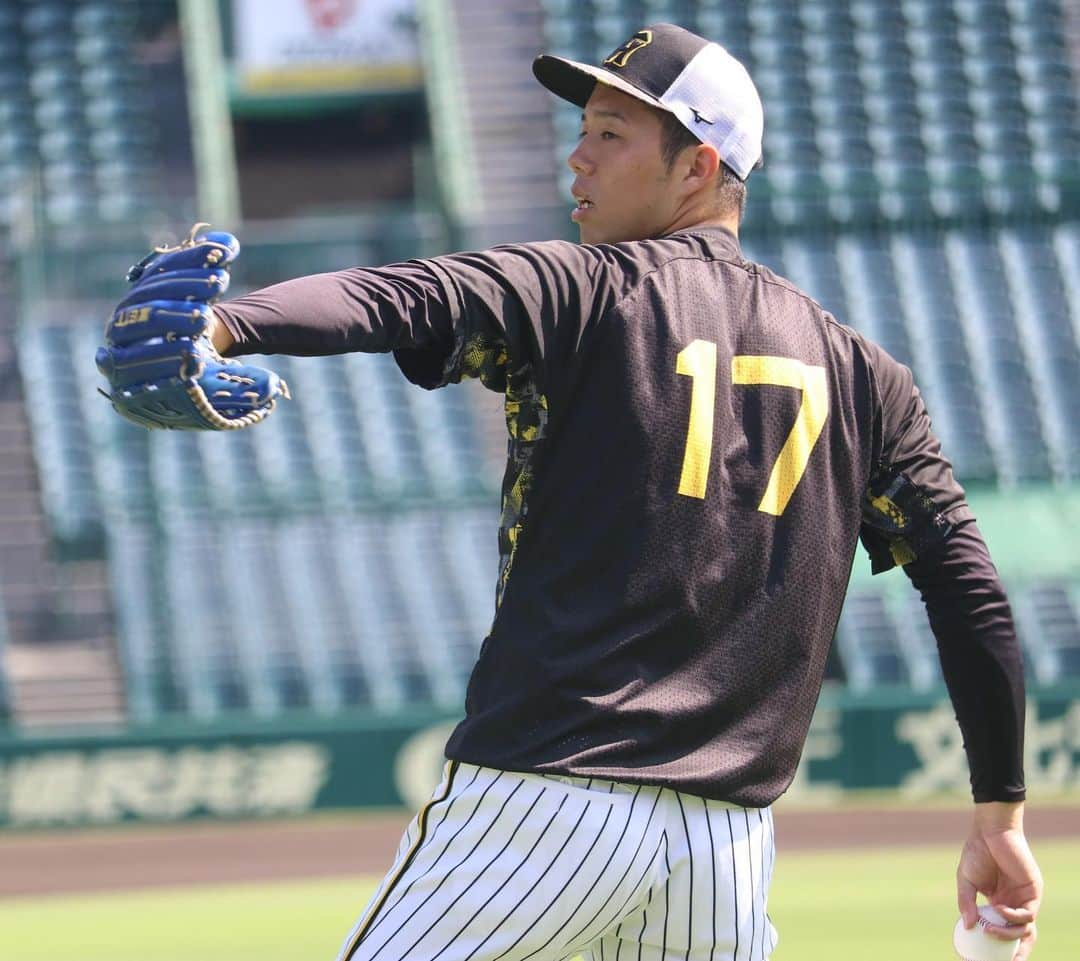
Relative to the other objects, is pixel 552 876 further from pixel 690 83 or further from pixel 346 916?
pixel 346 916

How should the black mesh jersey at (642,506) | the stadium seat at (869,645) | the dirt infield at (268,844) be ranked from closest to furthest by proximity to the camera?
→ the black mesh jersey at (642,506) → the dirt infield at (268,844) → the stadium seat at (869,645)

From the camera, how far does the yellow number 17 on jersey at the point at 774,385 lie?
2.50 m

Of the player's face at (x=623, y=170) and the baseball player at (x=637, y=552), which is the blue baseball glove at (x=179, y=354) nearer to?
the baseball player at (x=637, y=552)

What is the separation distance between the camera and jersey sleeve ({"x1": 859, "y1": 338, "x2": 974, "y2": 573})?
110 inches

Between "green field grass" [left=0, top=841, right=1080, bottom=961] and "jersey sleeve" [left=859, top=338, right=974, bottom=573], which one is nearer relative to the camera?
"jersey sleeve" [left=859, top=338, right=974, bottom=573]

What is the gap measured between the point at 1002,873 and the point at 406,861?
0.96 metres

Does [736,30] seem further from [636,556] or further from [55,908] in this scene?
[636,556]

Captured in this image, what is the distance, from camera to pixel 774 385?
102 inches

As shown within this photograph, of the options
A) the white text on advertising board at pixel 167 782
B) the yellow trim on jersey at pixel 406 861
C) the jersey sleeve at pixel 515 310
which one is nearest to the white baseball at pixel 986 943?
the yellow trim on jersey at pixel 406 861

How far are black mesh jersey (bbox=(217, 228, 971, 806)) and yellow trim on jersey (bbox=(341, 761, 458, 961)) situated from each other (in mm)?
37

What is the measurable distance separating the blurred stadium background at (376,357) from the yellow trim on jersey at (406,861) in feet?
31.6

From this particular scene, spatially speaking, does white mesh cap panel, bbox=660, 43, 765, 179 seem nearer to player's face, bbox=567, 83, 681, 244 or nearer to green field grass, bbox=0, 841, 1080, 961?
player's face, bbox=567, 83, 681, 244

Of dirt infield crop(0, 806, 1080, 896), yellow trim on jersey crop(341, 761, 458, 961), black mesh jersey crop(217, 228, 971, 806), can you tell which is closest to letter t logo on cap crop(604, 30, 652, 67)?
black mesh jersey crop(217, 228, 971, 806)

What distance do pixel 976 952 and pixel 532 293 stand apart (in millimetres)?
1280
